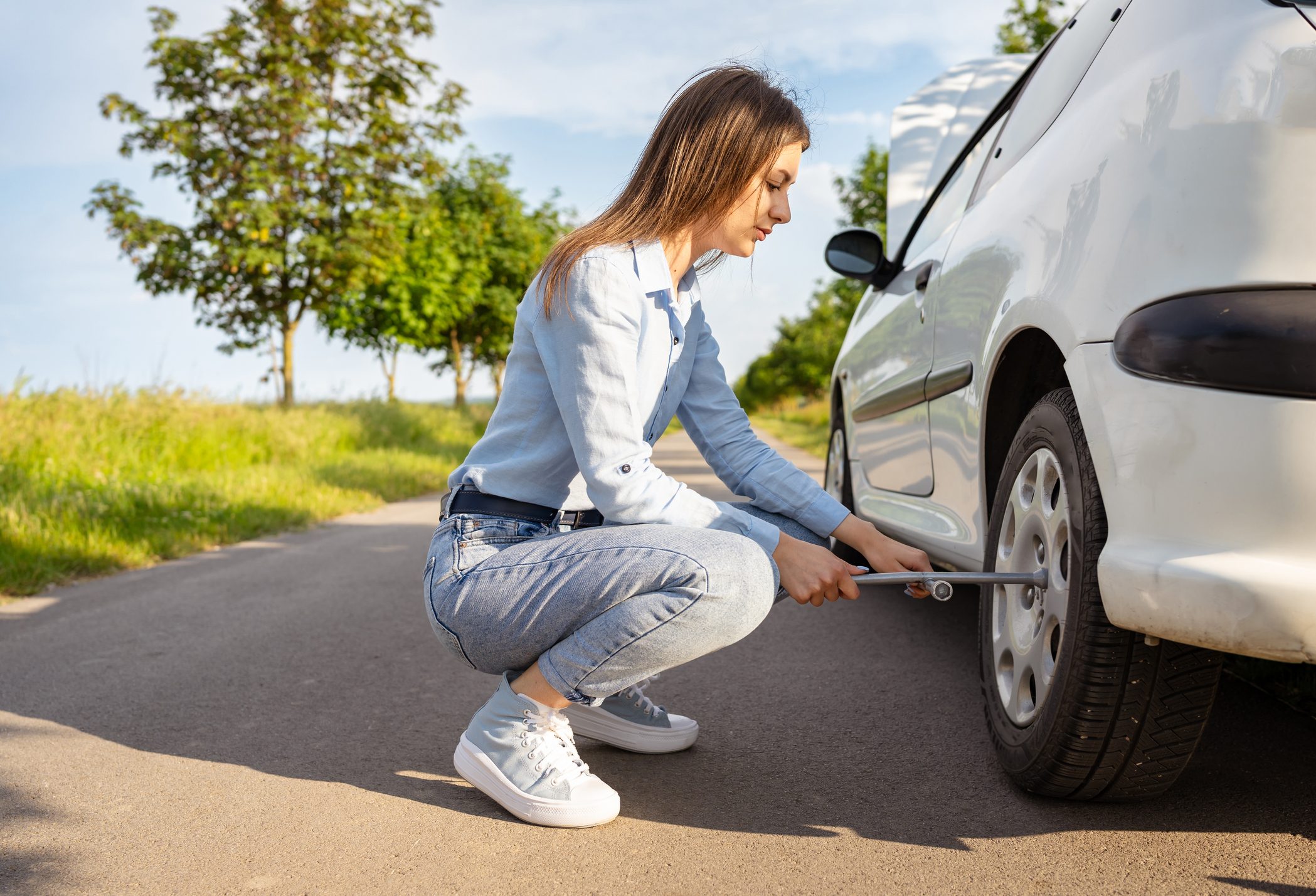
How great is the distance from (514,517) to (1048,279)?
1.15 meters

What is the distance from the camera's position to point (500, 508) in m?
2.25

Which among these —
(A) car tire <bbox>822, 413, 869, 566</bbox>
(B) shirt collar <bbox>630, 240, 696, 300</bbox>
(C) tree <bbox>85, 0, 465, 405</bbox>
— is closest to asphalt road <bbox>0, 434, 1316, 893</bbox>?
(A) car tire <bbox>822, 413, 869, 566</bbox>

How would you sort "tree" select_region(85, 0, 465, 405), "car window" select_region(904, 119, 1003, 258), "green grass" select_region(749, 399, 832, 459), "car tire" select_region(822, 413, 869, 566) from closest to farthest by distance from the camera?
"car window" select_region(904, 119, 1003, 258) → "car tire" select_region(822, 413, 869, 566) → "tree" select_region(85, 0, 465, 405) → "green grass" select_region(749, 399, 832, 459)

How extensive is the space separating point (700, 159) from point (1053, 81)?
101 centimetres

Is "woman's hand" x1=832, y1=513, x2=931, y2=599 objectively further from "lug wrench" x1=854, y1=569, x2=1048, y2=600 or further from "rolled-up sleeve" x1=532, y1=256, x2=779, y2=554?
"rolled-up sleeve" x1=532, y1=256, x2=779, y2=554

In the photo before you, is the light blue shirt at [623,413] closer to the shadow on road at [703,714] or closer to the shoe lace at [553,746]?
the shoe lace at [553,746]

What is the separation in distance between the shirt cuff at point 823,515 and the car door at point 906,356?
29.0 inches

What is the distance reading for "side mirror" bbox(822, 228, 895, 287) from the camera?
153 inches

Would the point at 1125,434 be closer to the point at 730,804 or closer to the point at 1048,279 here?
the point at 1048,279

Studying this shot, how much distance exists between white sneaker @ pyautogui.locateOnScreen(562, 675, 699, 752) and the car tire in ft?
Result: 6.08

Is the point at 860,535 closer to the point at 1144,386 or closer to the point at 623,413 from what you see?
the point at 623,413

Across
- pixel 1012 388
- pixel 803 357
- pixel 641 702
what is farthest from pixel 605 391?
pixel 803 357

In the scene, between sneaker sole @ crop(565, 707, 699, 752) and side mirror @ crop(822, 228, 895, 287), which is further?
side mirror @ crop(822, 228, 895, 287)

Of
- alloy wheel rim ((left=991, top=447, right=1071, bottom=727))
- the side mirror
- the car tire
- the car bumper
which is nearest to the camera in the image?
the car bumper
